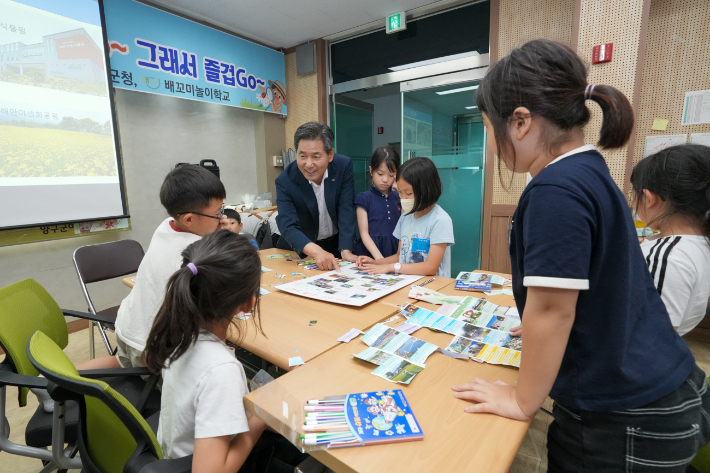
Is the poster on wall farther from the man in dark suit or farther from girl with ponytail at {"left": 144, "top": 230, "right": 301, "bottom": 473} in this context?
girl with ponytail at {"left": 144, "top": 230, "right": 301, "bottom": 473}

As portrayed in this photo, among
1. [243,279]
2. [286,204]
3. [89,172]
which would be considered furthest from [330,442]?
[89,172]

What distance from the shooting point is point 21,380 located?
1.06 metres

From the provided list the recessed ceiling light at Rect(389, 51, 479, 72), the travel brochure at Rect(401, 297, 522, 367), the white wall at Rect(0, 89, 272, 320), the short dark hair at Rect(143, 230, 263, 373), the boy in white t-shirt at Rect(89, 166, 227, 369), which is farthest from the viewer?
the recessed ceiling light at Rect(389, 51, 479, 72)

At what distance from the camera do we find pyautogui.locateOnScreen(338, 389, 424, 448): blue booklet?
69 centimetres

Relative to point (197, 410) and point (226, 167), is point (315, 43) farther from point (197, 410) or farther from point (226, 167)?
point (197, 410)

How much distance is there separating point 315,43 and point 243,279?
4323 mm

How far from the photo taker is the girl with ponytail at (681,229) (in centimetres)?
106

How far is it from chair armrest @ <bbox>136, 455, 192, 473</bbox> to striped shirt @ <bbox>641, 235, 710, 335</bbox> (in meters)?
1.32

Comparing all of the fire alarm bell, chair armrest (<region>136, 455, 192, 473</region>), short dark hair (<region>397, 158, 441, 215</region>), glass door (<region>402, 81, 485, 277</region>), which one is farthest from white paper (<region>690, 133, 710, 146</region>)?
chair armrest (<region>136, 455, 192, 473</region>)

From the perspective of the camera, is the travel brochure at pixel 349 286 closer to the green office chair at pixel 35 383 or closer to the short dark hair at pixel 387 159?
the green office chair at pixel 35 383

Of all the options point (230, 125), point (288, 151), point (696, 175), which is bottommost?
point (696, 175)

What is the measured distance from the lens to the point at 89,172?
9.88 feet

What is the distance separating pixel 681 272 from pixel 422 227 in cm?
111

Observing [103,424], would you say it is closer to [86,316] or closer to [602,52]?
Result: [86,316]
